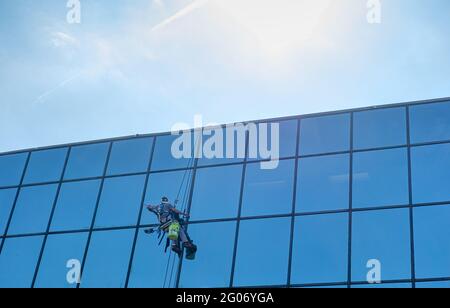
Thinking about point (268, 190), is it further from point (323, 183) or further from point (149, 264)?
point (149, 264)

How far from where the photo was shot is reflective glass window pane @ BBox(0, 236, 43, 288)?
25500 millimetres

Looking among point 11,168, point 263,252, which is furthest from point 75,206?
point 263,252

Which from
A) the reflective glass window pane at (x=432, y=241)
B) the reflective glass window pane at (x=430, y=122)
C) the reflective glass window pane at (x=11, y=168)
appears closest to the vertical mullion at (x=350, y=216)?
the reflective glass window pane at (x=432, y=241)

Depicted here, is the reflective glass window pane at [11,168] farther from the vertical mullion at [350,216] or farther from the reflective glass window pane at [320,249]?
the vertical mullion at [350,216]

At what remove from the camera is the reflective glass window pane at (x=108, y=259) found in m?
24.1

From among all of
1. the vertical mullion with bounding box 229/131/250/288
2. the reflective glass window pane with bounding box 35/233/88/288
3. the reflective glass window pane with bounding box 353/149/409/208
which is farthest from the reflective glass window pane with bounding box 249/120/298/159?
the reflective glass window pane with bounding box 35/233/88/288

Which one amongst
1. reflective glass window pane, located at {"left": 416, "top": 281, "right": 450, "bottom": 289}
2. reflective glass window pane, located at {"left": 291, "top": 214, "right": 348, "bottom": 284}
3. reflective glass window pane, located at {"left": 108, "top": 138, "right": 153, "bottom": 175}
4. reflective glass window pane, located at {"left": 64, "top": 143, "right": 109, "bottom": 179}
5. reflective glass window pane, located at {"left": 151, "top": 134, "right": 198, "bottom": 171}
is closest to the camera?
reflective glass window pane, located at {"left": 416, "top": 281, "right": 450, "bottom": 289}

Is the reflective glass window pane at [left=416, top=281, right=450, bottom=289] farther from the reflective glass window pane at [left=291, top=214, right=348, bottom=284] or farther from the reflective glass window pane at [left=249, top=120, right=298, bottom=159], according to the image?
the reflective glass window pane at [left=249, top=120, right=298, bottom=159]

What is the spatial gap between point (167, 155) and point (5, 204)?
23.0ft

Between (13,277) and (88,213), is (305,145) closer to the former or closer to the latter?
(88,213)

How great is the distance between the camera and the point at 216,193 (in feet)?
82.2

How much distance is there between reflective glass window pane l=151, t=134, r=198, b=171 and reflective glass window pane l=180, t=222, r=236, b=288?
3311 mm

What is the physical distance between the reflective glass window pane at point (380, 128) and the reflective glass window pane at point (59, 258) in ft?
34.3
